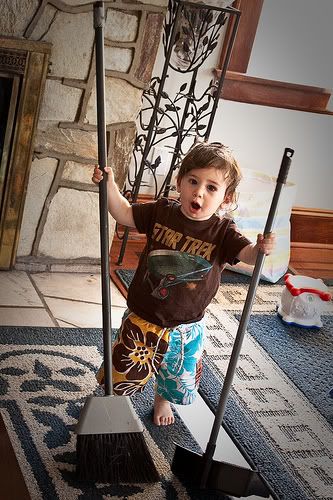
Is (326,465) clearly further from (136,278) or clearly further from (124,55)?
(124,55)

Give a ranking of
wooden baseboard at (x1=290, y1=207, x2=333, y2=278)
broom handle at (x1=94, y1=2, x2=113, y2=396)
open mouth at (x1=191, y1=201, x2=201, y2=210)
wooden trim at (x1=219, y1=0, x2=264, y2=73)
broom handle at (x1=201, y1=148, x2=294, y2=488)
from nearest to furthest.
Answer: broom handle at (x1=201, y1=148, x2=294, y2=488) → broom handle at (x1=94, y1=2, x2=113, y2=396) → open mouth at (x1=191, y1=201, x2=201, y2=210) → wooden trim at (x1=219, y1=0, x2=264, y2=73) → wooden baseboard at (x1=290, y1=207, x2=333, y2=278)

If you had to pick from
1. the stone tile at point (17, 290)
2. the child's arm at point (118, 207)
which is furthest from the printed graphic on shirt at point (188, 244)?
the stone tile at point (17, 290)

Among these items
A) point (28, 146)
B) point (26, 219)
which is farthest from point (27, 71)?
point (26, 219)

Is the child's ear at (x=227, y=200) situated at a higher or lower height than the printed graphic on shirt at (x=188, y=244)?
higher

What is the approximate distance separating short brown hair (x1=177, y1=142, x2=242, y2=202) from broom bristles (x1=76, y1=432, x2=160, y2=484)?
26.6 inches

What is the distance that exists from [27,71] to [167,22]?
2.58 ft

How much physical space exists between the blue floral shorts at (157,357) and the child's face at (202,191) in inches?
11.9

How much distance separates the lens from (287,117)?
3.86 meters

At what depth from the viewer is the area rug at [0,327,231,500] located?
206 centimetres

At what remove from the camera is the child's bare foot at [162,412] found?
238 cm

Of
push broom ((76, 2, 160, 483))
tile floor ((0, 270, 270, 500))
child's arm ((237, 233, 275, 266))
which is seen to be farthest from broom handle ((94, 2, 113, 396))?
tile floor ((0, 270, 270, 500))

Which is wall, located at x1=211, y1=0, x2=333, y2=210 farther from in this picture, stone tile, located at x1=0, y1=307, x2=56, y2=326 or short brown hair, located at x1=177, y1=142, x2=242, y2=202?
short brown hair, located at x1=177, y1=142, x2=242, y2=202

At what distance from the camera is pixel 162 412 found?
7.84 ft

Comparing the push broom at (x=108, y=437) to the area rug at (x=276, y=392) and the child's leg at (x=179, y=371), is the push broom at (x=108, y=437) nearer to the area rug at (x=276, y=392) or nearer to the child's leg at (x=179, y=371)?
the child's leg at (x=179, y=371)
